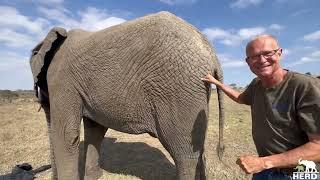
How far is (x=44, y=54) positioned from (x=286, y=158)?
5171 mm

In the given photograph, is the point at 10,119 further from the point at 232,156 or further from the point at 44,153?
the point at 232,156

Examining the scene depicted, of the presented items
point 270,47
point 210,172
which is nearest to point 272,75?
A: point 270,47

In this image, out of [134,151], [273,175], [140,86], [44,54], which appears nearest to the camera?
[273,175]

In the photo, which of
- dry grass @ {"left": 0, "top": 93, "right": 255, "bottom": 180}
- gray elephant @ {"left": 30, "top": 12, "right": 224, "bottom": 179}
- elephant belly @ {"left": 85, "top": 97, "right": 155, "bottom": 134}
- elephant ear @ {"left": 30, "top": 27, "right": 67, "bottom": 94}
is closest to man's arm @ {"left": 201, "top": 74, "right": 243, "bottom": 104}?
gray elephant @ {"left": 30, "top": 12, "right": 224, "bottom": 179}

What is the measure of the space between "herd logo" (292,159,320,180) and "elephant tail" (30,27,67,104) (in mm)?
5208

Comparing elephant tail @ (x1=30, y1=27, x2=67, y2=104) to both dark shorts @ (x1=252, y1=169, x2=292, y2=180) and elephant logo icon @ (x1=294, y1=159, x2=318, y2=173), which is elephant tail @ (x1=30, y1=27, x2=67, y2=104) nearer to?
dark shorts @ (x1=252, y1=169, x2=292, y2=180)

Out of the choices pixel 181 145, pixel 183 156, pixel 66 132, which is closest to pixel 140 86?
pixel 181 145

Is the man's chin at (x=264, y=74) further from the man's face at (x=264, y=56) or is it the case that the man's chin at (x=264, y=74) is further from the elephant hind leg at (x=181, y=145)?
the elephant hind leg at (x=181, y=145)

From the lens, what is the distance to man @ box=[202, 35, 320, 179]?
3.08m

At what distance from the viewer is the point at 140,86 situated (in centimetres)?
566

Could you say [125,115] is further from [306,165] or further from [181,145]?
[306,165]

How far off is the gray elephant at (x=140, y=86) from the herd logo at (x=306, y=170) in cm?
232

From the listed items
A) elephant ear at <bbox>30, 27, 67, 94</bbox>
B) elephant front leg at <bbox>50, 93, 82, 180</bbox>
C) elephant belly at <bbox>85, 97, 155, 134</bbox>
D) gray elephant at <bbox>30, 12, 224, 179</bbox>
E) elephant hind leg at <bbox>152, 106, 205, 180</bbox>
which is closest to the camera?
gray elephant at <bbox>30, 12, 224, 179</bbox>

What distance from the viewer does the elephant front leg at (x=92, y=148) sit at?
7762 mm
